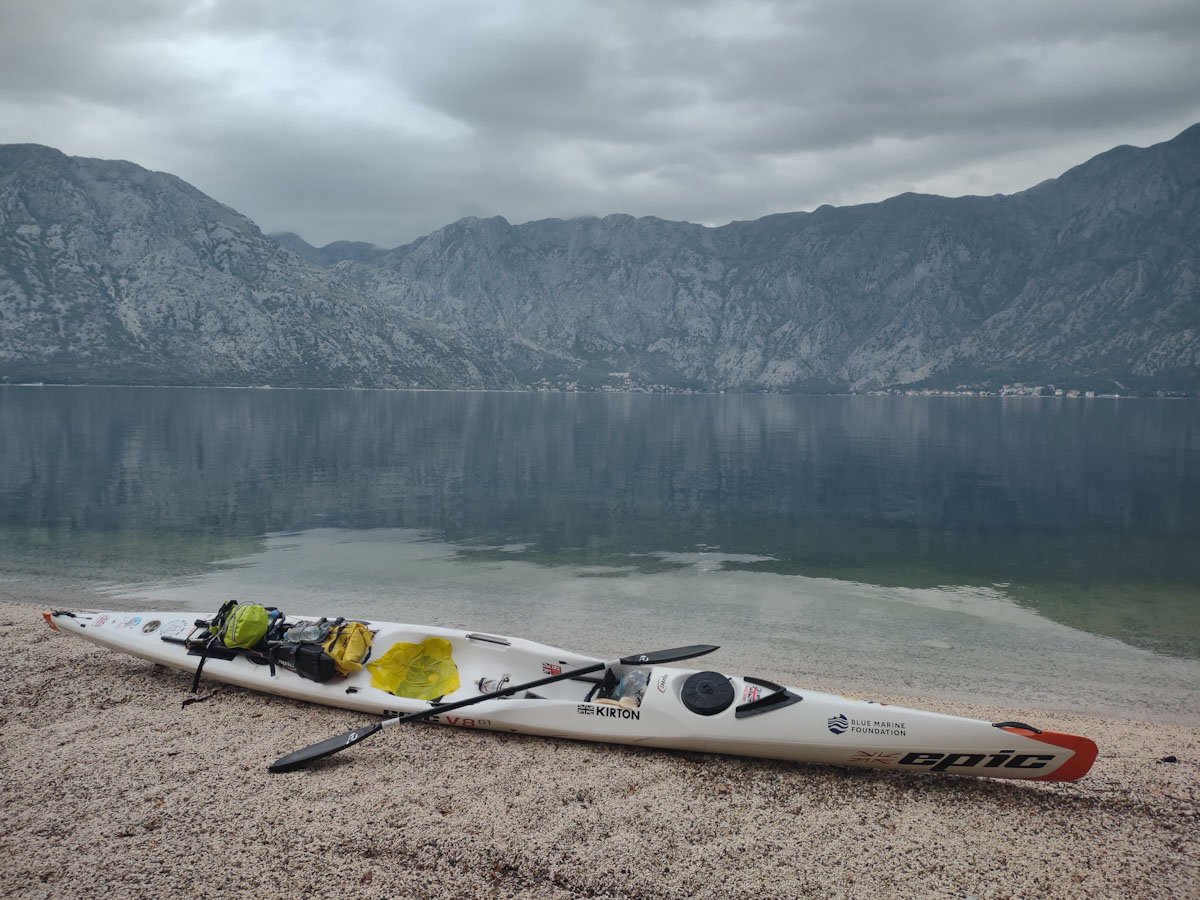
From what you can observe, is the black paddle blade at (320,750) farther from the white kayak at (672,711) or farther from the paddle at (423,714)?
the white kayak at (672,711)

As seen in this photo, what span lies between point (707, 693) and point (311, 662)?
6.17 meters

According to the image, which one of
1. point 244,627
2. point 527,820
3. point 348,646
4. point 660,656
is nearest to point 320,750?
point 348,646

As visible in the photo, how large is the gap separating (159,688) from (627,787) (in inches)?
323

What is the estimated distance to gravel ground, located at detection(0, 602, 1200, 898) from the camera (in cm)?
712

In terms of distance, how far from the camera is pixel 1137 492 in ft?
142

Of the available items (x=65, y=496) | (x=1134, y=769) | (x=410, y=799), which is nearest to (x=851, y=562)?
(x=1134, y=769)

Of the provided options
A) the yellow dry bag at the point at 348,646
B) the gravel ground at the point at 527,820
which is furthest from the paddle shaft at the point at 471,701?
the yellow dry bag at the point at 348,646

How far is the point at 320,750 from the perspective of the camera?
369 inches

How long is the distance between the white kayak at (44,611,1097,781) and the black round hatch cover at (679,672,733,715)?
0.05 ft

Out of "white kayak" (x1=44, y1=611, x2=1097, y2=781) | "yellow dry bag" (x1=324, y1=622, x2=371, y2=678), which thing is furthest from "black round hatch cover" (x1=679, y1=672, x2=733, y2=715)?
"yellow dry bag" (x1=324, y1=622, x2=371, y2=678)

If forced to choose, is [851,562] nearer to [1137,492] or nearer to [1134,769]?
[1134,769]

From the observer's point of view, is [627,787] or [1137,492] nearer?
[627,787]

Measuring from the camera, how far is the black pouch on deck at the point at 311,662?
36.7 ft

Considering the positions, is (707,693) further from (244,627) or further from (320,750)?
(244,627)
